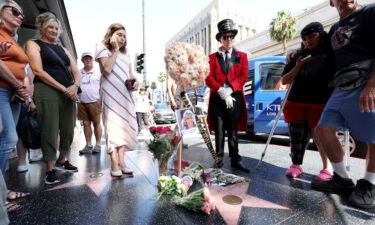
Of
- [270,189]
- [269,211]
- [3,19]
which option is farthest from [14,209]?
[270,189]

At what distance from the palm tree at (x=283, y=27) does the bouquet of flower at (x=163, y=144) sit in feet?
80.6

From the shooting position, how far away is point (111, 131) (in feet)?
8.16

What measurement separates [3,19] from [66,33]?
6.32 m

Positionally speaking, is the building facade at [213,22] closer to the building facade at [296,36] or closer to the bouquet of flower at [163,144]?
the building facade at [296,36]

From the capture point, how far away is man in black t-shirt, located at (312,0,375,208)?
67.3 inches

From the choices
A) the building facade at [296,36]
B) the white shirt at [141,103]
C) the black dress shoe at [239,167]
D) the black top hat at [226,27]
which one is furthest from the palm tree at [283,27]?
the black dress shoe at [239,167]

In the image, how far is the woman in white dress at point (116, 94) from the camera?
2351mm

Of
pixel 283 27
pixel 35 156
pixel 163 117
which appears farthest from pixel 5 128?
pixel 283 27

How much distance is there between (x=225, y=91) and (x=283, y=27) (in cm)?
2435

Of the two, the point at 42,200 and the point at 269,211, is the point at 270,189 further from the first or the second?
the point at 42,200

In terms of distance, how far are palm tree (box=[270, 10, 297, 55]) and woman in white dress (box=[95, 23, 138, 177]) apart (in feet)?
80.0

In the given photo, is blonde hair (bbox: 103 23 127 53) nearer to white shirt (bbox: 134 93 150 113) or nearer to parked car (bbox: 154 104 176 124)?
white shirt (bbox: 134 93 150 113)

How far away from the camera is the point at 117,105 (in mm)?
2490

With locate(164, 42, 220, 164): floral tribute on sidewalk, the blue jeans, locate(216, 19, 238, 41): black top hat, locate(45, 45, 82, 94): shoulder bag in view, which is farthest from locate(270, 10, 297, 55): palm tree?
the blue jeans
